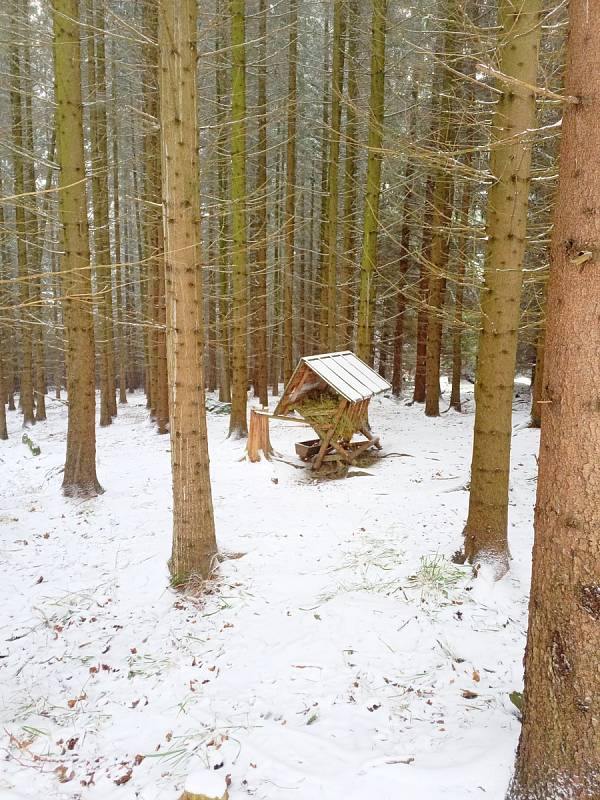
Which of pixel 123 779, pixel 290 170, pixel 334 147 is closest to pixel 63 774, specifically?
pixel 123 779

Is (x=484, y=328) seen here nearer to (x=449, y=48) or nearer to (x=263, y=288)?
(x=449, y=48)

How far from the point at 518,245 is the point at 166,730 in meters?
5.07

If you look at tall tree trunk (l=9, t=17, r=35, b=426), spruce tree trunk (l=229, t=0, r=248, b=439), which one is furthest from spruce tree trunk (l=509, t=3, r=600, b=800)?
tall tree trunk (l=9, t=17, r=35, b=426)

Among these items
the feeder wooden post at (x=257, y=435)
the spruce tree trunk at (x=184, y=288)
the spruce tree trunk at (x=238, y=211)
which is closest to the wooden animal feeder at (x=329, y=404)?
the feeder wooden post at (x=257, y=435)

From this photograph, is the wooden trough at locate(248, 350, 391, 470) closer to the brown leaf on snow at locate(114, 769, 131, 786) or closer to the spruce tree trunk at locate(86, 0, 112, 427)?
the spruce tree trunk at locate(86, 0, 112, 427)

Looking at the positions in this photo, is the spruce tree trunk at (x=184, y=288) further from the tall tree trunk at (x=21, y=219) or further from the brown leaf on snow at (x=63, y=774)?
the tall tree trunk at (x=21, y=219)

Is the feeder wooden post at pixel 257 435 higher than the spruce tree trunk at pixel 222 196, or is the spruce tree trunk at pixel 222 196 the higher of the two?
the spruce tree trunk at pixel 222 196

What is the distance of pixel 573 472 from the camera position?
2256mm

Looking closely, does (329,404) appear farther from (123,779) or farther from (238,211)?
(123,779)

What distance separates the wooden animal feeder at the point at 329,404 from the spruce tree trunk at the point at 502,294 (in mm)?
4055

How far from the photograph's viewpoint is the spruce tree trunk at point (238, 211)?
34.3 ft

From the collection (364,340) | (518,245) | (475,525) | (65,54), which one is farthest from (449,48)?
(475,525)

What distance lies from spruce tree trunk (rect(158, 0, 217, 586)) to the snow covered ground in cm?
68

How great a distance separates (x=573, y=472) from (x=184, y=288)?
13.1 ft
